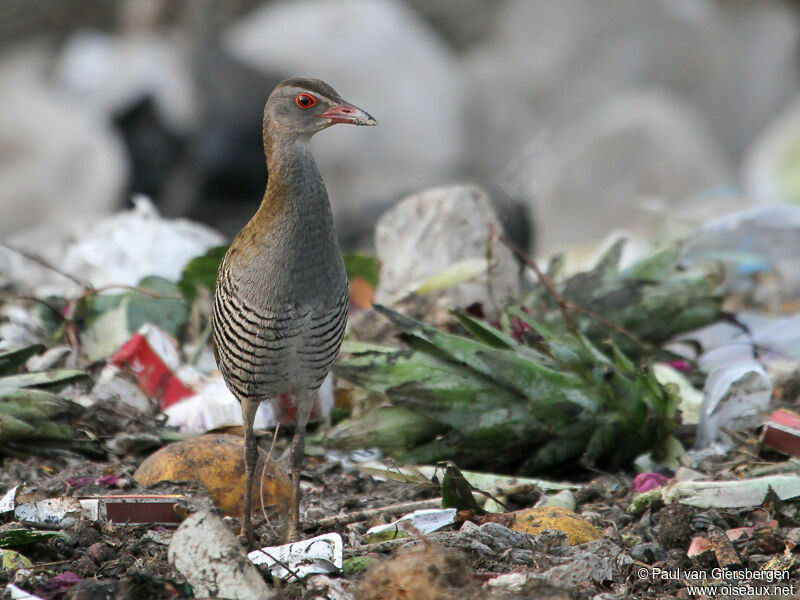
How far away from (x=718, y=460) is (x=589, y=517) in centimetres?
59

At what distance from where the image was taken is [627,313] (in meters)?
3.90

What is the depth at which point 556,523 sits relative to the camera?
2578mm

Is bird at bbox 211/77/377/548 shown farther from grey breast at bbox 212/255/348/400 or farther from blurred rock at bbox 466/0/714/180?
blurred rock at bbox 466/0/714/180

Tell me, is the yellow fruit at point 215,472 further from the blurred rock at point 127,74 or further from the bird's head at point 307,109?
the blurred rock at point 127,74

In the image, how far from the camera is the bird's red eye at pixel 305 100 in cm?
271

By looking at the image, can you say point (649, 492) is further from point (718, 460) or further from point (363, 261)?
point (363, 261)

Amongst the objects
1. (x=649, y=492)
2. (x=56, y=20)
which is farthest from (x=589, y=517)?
(x=56, y=20)

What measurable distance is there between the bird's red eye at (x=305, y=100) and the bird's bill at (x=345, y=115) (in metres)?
0.04

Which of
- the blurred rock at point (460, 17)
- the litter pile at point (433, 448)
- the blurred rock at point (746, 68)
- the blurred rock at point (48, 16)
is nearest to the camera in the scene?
the litter pile at point (433, 448)

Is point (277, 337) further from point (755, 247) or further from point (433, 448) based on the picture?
point (755, 247)

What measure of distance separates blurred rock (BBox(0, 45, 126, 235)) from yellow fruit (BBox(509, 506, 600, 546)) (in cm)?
719

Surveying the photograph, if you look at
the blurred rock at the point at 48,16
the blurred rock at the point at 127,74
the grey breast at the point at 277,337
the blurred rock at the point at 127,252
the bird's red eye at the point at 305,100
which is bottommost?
the grey breast at the point at 277,337

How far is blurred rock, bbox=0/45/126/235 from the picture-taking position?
919 centimetres

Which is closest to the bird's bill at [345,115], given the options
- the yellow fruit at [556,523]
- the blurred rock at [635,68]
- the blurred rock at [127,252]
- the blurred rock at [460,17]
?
the yellow fruit at [556,523]
